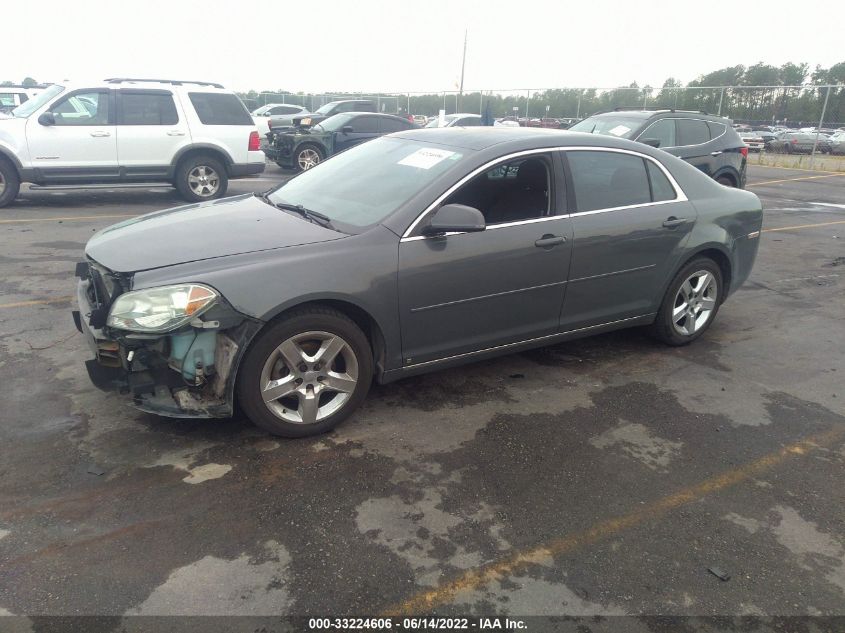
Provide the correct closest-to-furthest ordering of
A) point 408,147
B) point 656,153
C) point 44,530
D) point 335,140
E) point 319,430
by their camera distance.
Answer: point 44,530
point 319,430
point 408,147
point 656,153
point 335,140

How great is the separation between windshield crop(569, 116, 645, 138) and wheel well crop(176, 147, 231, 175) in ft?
19.4

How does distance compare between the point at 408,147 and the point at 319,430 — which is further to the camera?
the point at 408,147

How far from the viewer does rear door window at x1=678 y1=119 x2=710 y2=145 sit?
10844 millimetres

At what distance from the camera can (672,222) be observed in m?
4.75

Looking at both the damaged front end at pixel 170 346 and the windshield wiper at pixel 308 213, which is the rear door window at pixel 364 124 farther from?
the damaged front end at pixel 170 346

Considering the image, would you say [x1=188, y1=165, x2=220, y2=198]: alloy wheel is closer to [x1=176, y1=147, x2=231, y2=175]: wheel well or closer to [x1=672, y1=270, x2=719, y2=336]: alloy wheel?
[x1=176, y1=147, x2=231, y2=175]: wheel well

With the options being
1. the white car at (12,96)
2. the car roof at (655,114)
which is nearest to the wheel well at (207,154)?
the car roof at (655,114)

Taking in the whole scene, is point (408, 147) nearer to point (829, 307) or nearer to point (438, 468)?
point (438, 468)

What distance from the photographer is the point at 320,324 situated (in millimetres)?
3432

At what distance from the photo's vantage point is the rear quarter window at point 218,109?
429 inches

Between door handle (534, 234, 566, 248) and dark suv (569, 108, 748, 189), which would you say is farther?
dark suv (569, 108, 748, 189)

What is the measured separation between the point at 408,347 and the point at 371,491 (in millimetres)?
954

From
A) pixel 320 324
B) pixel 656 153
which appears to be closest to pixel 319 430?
pixel 320 324

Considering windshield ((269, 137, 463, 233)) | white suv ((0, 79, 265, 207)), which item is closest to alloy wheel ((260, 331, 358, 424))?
windshield ((269, 137, 463, 233))
